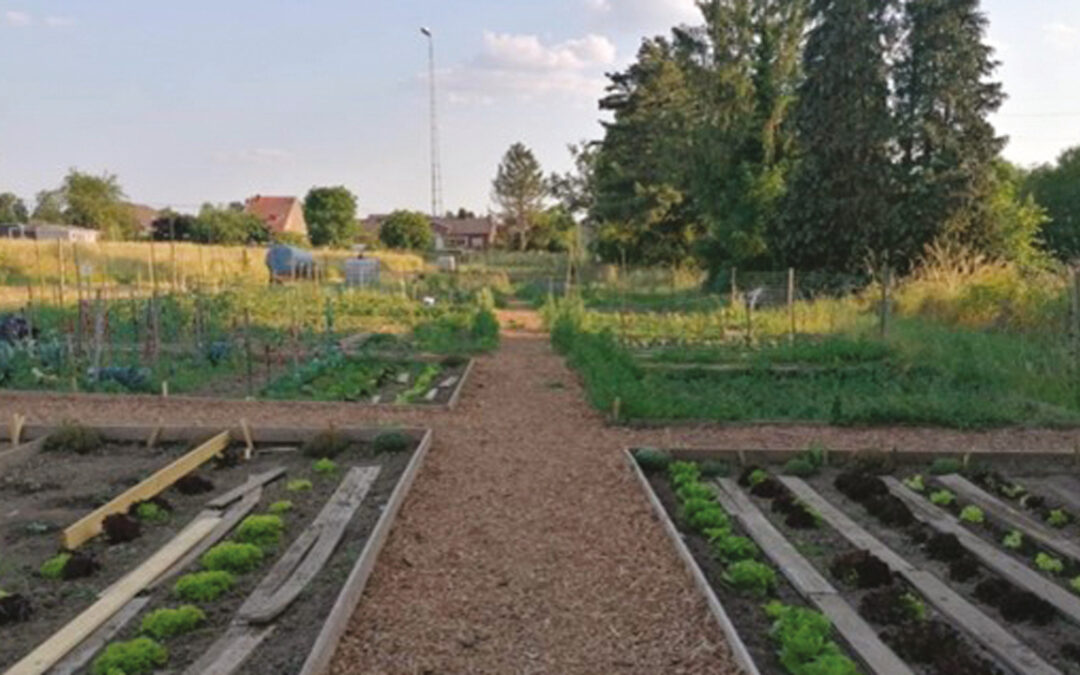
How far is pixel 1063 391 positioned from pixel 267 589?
889 centimetres

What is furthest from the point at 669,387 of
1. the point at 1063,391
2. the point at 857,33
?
the point at 857,33

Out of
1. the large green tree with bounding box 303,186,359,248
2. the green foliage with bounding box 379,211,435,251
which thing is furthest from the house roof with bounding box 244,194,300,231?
the green foliage with bounding box 379,211,435,251

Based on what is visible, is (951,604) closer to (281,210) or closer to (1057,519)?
(1057,519)

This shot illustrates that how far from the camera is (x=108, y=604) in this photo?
13.0 ft

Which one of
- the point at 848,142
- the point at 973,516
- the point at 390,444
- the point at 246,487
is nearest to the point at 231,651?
the point at 246,487

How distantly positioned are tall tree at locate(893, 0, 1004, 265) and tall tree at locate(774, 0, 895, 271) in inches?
21.0

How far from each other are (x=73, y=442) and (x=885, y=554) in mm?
5998

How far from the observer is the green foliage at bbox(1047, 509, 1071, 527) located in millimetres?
5371

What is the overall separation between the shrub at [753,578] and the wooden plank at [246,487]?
10.3ft

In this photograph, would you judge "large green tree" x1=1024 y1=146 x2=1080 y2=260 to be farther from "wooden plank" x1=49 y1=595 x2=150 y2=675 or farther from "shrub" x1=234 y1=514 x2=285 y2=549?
"wooden plank" x1=49 y1=595 x2=150 y2=675

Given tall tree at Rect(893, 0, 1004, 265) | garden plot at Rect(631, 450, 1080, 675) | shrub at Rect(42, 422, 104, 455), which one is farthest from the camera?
tall tree at Rect(893, 0, 1004, 265)

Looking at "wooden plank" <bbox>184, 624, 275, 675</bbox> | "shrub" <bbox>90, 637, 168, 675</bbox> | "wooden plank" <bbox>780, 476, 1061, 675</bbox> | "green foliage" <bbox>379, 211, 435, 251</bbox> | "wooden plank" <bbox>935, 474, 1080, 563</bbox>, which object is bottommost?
"wooden plank" <bbox>935, 474, 1080, 563</bbox>

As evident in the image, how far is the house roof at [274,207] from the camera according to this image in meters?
76.2

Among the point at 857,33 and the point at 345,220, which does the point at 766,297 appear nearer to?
the point at 857,33
